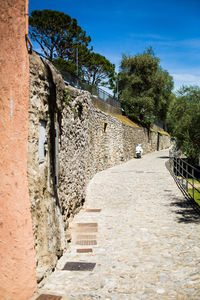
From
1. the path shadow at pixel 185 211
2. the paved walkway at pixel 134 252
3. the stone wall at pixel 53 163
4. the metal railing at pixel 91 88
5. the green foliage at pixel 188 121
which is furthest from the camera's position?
the green foliage at pixel 188 121

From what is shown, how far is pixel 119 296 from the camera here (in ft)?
11.8

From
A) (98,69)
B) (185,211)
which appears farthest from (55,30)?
(185,211)

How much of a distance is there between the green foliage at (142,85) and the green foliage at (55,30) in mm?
6006

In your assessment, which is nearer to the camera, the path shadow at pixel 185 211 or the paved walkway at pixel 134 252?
the paved walkway at pixel 134 252

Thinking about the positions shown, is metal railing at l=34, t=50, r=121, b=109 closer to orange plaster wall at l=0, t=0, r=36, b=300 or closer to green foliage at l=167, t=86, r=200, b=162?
green foliage at l=167, t=86, r=200, b=162

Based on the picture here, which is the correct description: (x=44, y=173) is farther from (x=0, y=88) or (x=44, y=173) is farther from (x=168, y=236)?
(x=168, y=236)

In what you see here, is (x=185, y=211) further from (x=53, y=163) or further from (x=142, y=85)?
(x=142, y=85)

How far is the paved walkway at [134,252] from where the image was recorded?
374cm

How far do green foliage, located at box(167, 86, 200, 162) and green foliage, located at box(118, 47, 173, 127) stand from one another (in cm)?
1059

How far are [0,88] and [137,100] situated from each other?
2820 centimetres

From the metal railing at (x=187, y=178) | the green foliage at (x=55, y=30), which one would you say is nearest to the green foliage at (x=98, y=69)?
the green foliage at (x=55, y=30)

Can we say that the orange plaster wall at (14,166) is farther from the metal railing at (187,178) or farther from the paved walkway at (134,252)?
the metal railing at (187,178)

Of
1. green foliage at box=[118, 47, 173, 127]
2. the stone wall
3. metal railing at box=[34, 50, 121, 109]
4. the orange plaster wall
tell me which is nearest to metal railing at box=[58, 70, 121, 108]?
metal railing at box=[34, 50, 121, 109]

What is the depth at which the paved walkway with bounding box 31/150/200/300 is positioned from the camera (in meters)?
3.74
